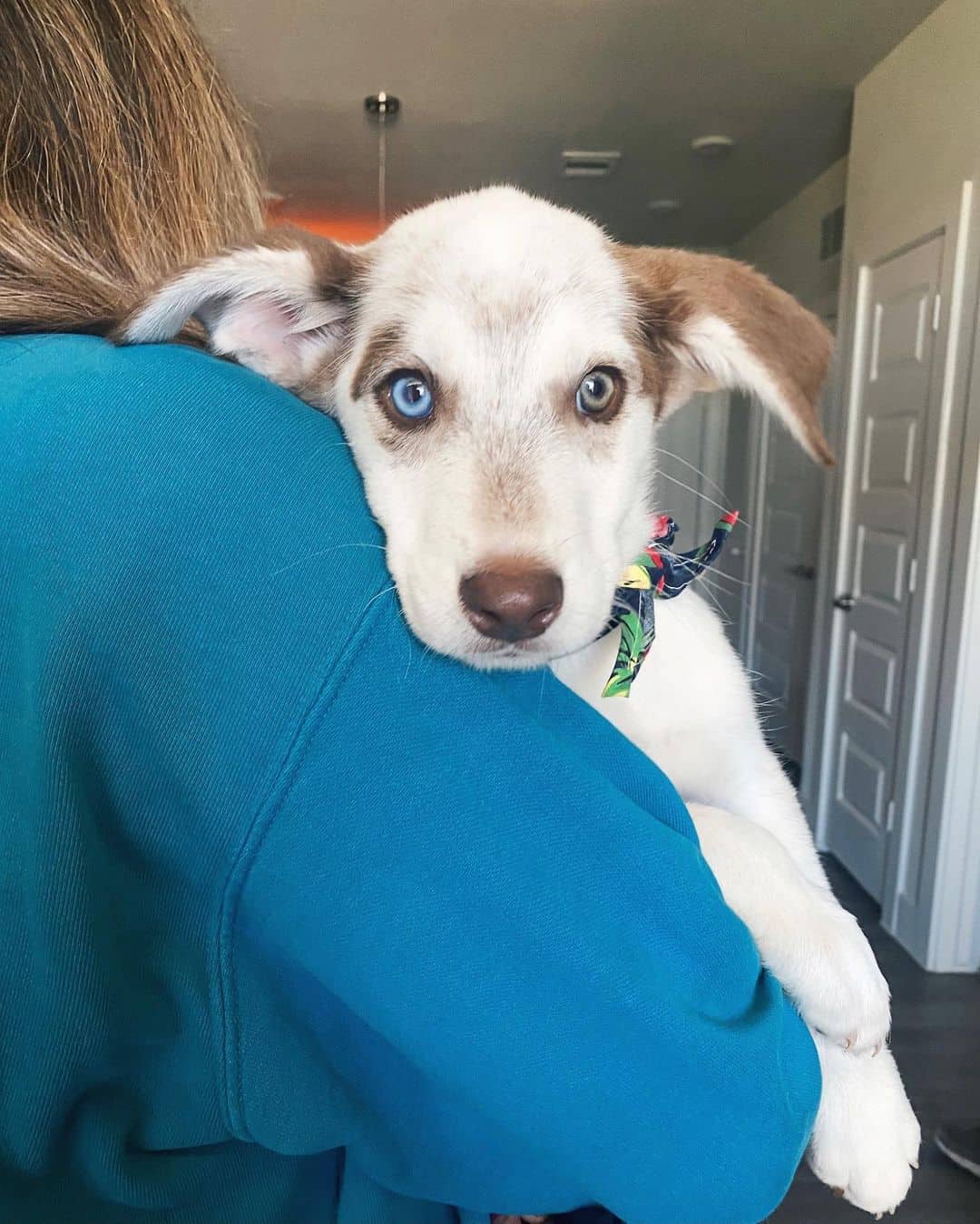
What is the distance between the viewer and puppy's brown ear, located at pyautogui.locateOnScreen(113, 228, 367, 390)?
846 millimetres

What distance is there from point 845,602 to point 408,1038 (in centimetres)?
430

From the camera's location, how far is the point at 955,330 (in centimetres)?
346

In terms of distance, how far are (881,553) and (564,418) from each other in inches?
140

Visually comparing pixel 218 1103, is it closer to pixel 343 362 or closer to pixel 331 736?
pixel 331 736

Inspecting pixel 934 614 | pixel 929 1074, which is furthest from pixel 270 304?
pixel 934 614

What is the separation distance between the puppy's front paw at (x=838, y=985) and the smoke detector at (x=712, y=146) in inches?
198

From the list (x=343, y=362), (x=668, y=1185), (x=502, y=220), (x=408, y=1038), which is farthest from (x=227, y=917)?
(x=502, y=220)

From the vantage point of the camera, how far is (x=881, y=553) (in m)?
4.14

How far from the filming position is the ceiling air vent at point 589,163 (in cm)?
525

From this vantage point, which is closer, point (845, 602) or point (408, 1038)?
point (408, 1038)

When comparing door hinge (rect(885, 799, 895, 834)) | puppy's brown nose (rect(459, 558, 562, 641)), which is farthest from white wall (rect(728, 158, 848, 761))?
puppy's brown nose (rect(459, 558, 562, 641))

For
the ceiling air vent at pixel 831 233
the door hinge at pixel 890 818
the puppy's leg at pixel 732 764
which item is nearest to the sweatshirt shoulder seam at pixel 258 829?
the puppy's leg at pixel 732 764

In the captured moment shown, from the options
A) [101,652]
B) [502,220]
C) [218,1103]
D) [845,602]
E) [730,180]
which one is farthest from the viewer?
[730,180]

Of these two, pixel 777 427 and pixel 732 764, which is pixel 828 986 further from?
pixel 777 427
